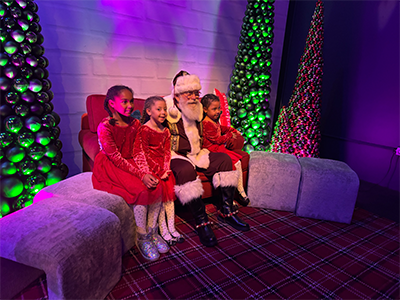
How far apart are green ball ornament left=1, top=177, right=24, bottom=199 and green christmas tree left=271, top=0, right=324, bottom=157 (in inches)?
130

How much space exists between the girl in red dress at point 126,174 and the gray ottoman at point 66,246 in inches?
11.4

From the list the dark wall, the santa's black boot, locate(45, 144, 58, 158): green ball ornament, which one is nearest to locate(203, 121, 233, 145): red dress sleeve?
the santa's black boot

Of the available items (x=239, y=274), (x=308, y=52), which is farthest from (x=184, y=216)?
(x=308, y=52)

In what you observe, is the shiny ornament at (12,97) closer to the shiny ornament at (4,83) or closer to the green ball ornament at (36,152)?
the shiny ornament at (4,83)

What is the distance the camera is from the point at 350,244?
7.80 ft

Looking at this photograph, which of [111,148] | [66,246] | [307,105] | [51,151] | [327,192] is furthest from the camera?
[307,105]

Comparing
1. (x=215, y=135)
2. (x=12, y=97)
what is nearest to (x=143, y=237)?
(x=215, y=135)

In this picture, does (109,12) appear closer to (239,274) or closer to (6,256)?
(6,256)

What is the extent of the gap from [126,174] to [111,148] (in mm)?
228

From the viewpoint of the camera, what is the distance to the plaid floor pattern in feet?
5.82

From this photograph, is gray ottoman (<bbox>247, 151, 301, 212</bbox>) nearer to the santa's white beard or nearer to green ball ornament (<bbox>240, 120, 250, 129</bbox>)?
the santa's white beard

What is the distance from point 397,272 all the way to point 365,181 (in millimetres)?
2156

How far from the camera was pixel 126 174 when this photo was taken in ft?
6.71

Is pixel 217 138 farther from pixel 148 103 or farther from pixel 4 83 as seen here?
pixel 4 83
